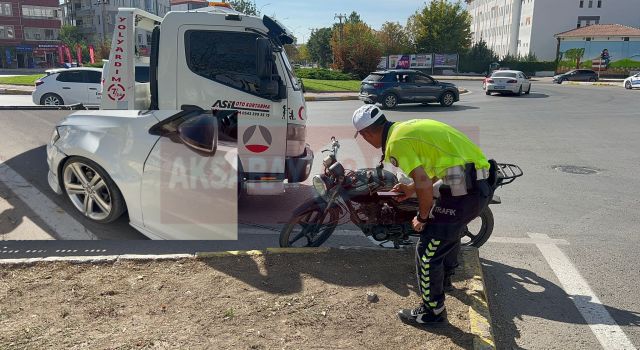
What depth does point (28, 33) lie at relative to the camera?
63.4 m

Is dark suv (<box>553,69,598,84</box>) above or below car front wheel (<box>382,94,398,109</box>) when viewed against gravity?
above

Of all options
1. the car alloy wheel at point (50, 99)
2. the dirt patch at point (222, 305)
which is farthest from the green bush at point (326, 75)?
the dirt patch at point (222, 305)

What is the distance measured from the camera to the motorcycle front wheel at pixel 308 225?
4559 millimetres

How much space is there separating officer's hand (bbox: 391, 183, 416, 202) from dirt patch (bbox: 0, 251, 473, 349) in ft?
1.92

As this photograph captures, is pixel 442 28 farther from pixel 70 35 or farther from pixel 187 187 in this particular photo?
pixel 187 187

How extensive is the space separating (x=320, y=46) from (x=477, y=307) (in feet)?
252

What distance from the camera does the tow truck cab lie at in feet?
19.1

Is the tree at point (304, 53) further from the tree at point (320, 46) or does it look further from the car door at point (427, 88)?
the car door at point (427, 88)

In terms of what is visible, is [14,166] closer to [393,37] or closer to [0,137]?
[0,137]

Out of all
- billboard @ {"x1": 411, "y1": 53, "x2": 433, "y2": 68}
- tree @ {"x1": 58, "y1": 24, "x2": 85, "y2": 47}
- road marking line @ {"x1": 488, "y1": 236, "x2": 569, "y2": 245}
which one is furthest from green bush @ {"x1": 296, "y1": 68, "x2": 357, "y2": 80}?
tree @ {"x1": 58, "y1": 24, "x2": 85, "y2": 47}

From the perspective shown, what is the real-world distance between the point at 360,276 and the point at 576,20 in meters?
81.3

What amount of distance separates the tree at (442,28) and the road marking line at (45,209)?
2500 inches

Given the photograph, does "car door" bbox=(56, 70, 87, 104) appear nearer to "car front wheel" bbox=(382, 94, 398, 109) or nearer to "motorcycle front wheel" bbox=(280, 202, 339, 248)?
"car front wheel" bbox=(382, 94, 398, 109)

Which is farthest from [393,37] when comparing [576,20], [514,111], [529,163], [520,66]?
[529,163]
